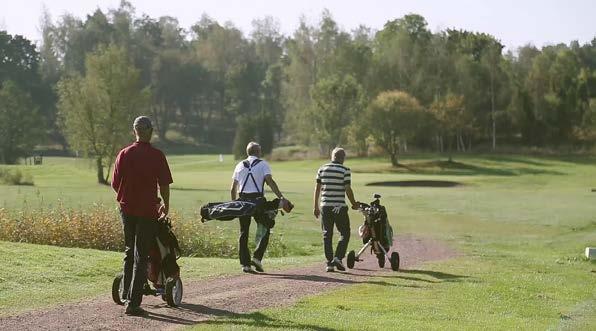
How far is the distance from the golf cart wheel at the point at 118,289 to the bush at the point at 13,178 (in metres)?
46.5

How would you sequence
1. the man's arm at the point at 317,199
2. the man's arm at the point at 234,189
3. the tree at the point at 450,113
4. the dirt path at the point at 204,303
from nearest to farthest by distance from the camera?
the dirt path at the point at 204,303, the man's arm at the point at 234,189, the man's arm at the point at 317,199, the tree at the point at 450,113

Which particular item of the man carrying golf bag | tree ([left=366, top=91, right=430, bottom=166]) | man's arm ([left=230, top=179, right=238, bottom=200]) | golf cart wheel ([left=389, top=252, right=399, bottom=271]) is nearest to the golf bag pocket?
the man carrying golf bag

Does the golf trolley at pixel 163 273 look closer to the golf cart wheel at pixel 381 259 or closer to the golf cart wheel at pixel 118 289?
the golf cart wheel at pixel 118 289

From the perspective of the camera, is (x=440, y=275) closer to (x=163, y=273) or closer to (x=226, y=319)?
(x=163, y=273)

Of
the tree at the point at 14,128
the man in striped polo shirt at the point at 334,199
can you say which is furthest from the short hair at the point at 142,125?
the tree at the point at 14,128

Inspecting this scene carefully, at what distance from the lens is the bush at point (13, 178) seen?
55562mm

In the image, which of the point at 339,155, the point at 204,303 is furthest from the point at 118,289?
the point at 339,155

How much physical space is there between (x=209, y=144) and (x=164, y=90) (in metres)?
10.8

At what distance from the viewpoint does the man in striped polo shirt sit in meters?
16.1

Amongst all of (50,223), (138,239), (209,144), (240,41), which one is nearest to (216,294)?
(138,239)

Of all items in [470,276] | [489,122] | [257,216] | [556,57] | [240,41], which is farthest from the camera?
[240,41]

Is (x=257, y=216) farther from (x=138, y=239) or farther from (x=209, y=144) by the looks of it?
(x=209, y=144)

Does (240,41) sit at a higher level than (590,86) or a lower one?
higher

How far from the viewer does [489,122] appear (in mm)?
101000
